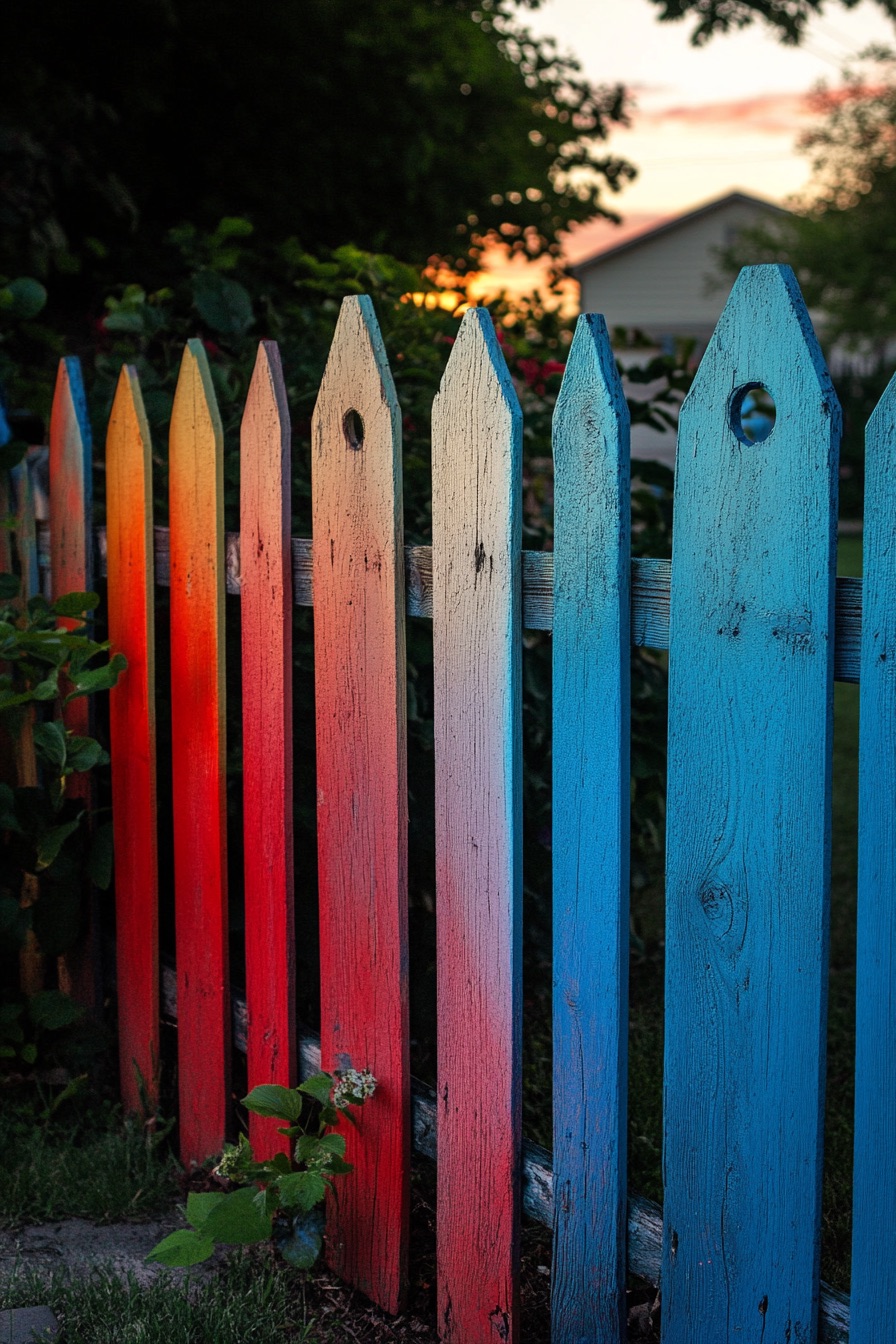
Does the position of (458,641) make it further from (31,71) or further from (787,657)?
(31,71)

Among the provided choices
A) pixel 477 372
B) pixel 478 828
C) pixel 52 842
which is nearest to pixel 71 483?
pixel 52 842

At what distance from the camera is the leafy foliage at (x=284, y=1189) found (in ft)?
6.13

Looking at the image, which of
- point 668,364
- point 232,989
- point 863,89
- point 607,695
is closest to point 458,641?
point 607,695

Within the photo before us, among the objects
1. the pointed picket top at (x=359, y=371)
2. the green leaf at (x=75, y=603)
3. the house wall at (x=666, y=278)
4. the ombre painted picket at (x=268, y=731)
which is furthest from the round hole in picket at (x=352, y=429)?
the house wall at (x=666, y=278)

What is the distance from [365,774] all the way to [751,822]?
0.75m

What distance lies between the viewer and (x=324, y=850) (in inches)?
84.4

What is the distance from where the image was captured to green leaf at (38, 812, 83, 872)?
8.31ft

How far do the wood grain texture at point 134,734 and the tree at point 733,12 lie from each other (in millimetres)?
7207

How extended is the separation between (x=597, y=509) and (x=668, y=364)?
4.53ft

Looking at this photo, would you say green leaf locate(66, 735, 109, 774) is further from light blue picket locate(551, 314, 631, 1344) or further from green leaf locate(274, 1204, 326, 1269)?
light blue picket locate(551, 314, 631, 1344)

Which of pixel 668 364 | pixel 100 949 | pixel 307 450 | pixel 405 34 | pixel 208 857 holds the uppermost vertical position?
pixel 405 34

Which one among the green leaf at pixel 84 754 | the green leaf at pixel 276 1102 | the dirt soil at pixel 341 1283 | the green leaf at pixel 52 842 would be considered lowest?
the dirt soil at pixel 341 1283

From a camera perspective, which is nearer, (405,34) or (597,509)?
(597,509)

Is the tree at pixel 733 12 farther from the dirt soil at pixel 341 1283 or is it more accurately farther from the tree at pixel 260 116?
the dirt soil at pixel 341 1283
